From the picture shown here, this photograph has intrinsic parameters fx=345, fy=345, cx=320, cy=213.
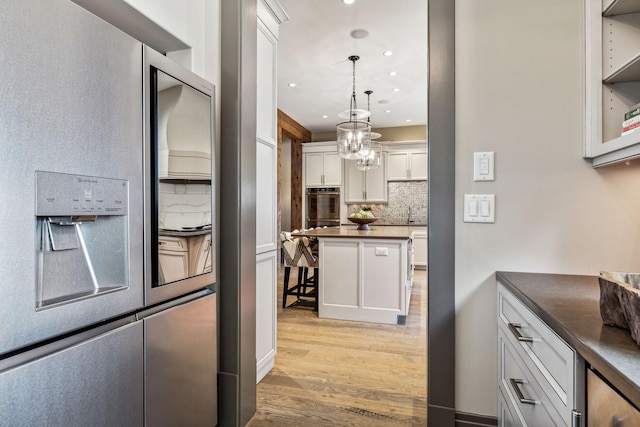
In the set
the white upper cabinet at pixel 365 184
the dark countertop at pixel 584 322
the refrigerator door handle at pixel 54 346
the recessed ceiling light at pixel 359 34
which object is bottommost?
the refrigerator door handle at pixel 54 346

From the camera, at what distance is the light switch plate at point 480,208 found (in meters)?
1.59

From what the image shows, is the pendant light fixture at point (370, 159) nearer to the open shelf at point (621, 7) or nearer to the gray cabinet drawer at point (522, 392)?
the open shelf at point (621, 7)

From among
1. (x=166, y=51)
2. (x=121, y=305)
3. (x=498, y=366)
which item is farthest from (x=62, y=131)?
(x=498, y=366)

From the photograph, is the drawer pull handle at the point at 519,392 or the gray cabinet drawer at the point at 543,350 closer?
the gray cabinet drawer at the point at 543,350

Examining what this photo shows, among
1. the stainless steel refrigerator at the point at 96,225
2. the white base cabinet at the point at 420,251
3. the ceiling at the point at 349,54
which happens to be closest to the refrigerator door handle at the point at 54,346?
the stainless steel refrigerator at the point at 96,225

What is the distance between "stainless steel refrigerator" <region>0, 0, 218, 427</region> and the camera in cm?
83

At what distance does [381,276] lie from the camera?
3512mm

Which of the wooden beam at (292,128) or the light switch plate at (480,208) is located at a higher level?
the wooden beam at (292,128)

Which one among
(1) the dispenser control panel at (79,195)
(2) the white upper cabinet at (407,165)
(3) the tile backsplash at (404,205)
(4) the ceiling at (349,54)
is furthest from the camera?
(3) the tile backsplash at (404,205)

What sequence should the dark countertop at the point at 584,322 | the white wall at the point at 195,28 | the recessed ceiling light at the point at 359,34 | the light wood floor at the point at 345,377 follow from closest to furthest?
1. the dark countertop at the point at 584,322
2. the white wall at the point at 195,28
3. the light wood floor at the point at 345,377
4. the recessed ceiling light at the point at 359,34

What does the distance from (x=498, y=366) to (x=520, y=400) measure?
1.39ft

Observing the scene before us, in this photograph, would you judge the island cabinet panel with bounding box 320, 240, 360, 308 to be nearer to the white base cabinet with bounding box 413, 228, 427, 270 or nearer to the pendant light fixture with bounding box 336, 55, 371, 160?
the pendant light fixture with bounding box 336, 55, 371, 160

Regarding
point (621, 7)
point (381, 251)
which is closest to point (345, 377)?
point (381, 251)

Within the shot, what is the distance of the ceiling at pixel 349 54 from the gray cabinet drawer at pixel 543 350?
8.92 feet
